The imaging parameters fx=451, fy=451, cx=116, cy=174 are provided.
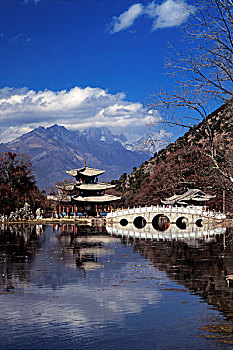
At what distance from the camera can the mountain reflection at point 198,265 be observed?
18.9 metres

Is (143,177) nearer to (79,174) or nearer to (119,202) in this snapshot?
(119,202)

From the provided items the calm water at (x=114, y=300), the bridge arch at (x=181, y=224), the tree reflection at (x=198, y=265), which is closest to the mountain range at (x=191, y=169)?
the tree reflection at (x=198, y=265)

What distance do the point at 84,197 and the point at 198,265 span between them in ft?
180

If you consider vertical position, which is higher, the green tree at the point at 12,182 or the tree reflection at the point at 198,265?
the green tree at the point at 12,182

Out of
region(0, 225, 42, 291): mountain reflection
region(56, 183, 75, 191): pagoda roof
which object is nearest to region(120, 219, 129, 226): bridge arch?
region(56, 183, 75, 191): pagoda roof

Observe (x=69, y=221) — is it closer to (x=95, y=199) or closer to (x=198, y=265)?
(x=95, y=199)

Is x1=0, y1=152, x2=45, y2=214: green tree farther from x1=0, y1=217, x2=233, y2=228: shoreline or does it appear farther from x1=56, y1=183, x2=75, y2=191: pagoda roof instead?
x1=56, y1=183, x2=75, y2=191: pagoda roof

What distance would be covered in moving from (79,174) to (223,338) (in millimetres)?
75508

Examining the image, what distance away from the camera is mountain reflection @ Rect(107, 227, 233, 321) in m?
18.9

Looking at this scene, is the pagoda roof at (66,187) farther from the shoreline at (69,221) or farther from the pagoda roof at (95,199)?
the shoreline at (69,221)

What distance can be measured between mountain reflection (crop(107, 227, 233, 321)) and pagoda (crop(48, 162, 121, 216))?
3547 cm

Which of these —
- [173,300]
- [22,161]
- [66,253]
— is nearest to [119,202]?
[22,161]

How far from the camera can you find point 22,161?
7288 centimetres

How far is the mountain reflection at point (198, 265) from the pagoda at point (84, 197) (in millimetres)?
35468
